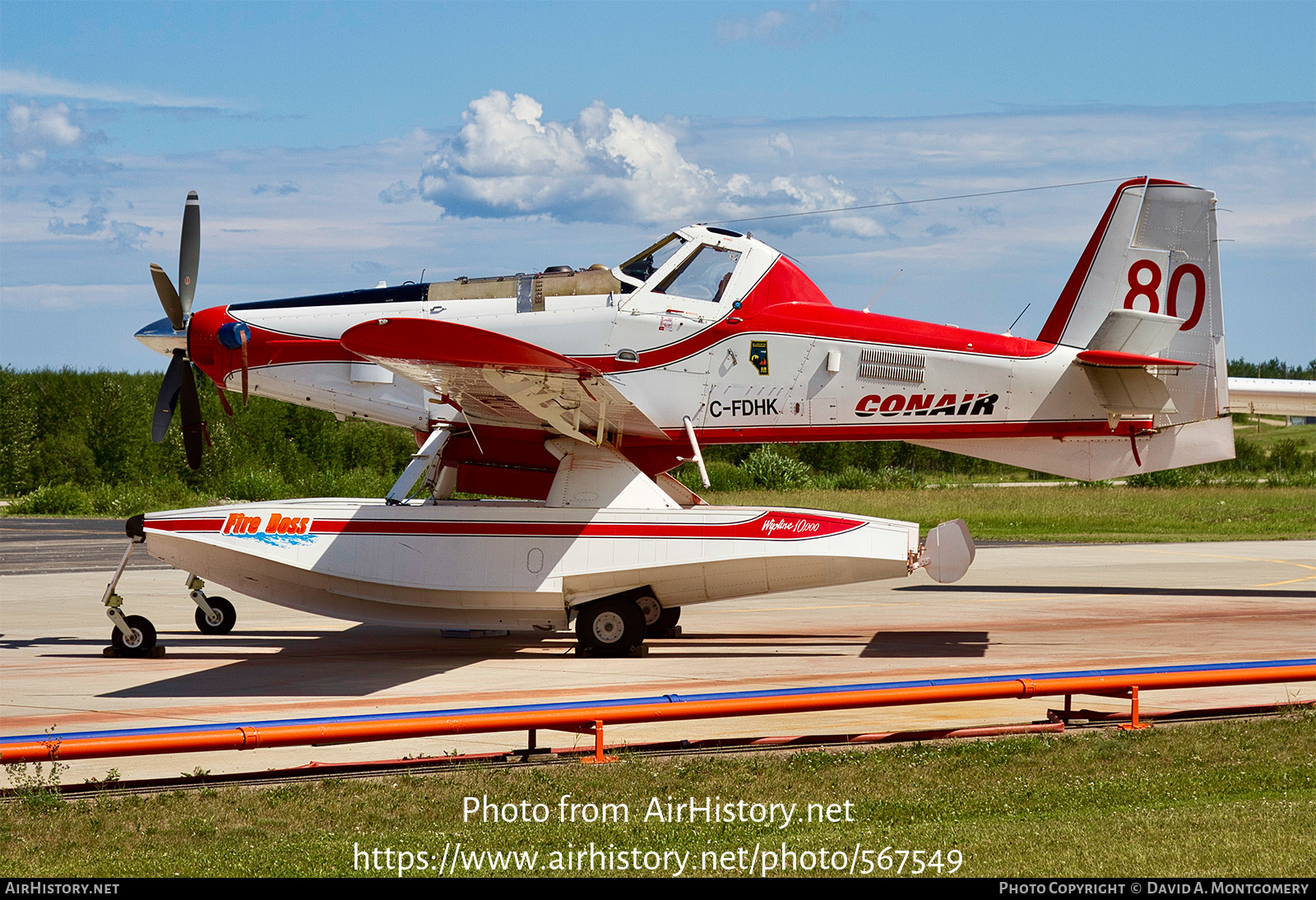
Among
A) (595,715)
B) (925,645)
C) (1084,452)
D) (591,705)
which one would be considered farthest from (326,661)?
(1084,452)

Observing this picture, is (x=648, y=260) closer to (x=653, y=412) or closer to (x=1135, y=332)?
(x=653, y=412)

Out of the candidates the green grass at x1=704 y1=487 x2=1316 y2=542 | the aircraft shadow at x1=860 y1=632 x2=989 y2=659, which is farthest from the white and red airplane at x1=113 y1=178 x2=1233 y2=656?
the green grass at x1=704 y1=487 x2=1316 y2=542

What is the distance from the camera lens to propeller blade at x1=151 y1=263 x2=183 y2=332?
1258 cm

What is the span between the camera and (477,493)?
42.5 feet

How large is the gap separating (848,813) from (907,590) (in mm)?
12984

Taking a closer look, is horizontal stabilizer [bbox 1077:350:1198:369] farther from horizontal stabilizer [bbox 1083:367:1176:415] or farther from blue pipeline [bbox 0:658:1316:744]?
blue pipeline [bbox 0:658:1316:744]

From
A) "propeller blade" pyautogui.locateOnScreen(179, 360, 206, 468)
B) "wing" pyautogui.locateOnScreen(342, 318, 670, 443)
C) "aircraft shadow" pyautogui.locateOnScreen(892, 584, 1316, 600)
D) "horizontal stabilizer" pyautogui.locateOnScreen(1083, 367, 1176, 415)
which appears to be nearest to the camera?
"wing" pyautogui.locateOnScreen(342, 318, 670, 443)

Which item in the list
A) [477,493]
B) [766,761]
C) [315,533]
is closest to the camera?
[766,761]

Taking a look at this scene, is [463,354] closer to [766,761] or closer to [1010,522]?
[766,761]

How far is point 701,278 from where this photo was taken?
12.2m

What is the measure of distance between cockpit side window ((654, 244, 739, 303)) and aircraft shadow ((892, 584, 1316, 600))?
25.1 feet

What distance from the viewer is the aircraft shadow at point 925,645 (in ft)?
36.8

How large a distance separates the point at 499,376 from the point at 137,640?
514cm
